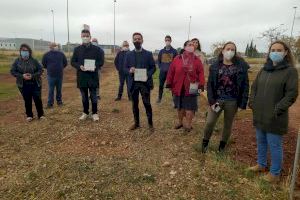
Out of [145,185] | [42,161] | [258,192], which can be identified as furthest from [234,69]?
[42,161]

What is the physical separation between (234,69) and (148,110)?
247 cm

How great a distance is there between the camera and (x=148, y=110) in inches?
271

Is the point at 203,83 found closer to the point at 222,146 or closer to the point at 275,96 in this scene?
the point at 222,146

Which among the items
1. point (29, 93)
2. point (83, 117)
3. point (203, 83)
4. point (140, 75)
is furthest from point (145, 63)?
point (29, 93)

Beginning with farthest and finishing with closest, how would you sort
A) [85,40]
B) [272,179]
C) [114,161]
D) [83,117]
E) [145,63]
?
1. [83,117]
2. [85,40]
3. [145,63]
4. [114,161]
5. [272,179]

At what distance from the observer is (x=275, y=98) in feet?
13.7

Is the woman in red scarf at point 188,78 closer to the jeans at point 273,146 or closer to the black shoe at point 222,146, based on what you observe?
the black shoe at point 222,146

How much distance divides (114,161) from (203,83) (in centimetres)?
257

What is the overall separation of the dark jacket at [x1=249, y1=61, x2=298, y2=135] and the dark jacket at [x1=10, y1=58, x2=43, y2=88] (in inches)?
218

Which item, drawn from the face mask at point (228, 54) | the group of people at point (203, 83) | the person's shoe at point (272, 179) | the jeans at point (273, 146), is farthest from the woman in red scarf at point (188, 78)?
the person's shoe at point (272, 179)

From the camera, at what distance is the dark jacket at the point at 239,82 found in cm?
500

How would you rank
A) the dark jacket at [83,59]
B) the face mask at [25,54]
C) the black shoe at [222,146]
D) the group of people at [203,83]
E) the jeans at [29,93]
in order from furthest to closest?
the jeans at [29,93]
the face mask at [25,54]
the dark jacket at [83,59]
the black shoe at [222,146]
the group of people at [203,83]

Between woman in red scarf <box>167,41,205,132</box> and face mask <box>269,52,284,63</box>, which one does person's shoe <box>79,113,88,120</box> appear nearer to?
woman in red scarf <box>167,41,205,132</box>

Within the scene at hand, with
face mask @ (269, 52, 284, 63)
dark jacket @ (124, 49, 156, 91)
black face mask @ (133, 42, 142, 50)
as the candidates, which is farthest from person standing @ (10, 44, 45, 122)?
face mask @ (269, 52, 284, 63)
